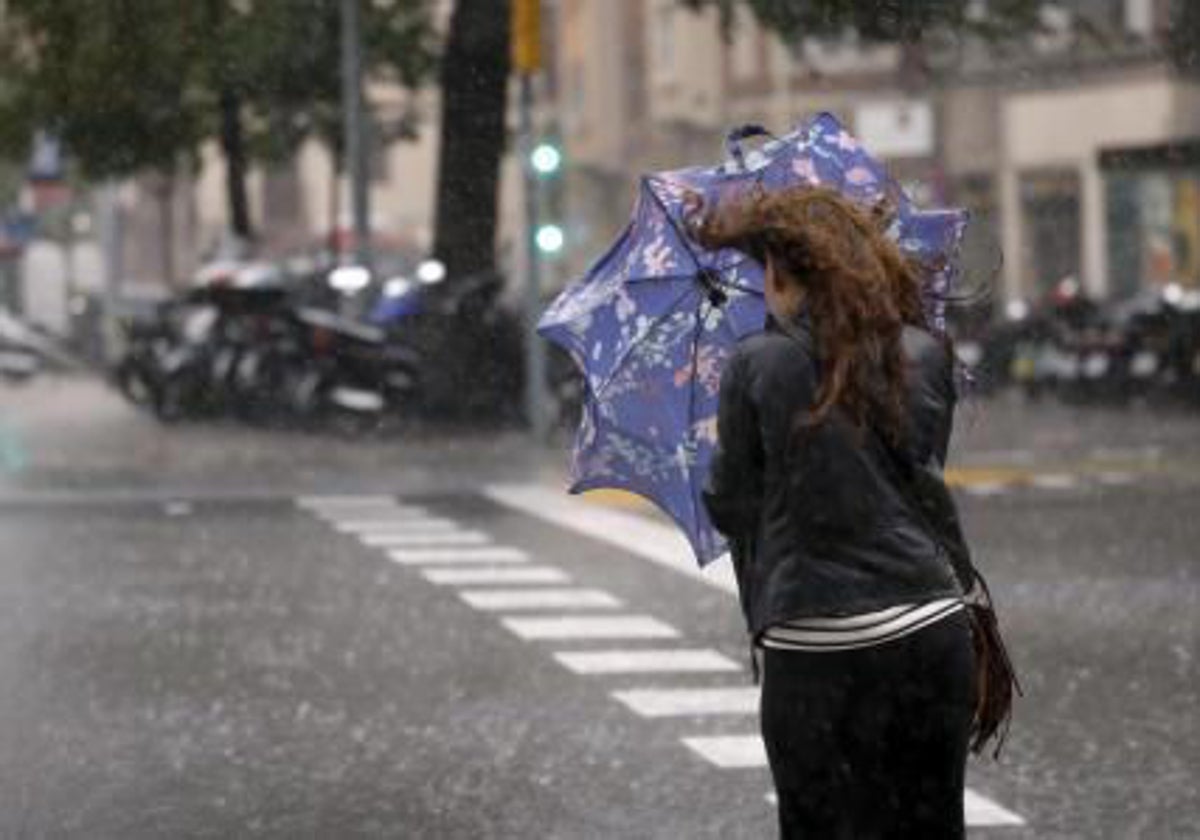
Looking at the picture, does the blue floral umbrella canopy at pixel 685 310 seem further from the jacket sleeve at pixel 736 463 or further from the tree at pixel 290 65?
the tree at pixel 290 65

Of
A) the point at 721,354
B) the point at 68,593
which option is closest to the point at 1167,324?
the point at 68,593

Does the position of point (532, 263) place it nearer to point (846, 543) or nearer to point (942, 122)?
point (846, 543)

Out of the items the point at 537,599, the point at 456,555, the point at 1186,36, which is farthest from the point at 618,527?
the point at 1186,36

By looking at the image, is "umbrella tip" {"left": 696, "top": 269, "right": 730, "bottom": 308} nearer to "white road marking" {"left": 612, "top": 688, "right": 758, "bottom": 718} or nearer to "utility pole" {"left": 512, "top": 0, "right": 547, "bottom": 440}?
"white road marking" {"left": 612, "top": 688, "right": 758, "bottom": 718}

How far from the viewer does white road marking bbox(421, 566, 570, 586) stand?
14273 mm

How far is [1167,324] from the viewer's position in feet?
95.6

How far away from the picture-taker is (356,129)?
28000 millimetres

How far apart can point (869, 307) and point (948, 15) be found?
56.5ft

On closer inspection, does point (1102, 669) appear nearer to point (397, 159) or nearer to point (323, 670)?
point (323, 670)

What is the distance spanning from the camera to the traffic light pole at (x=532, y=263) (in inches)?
946

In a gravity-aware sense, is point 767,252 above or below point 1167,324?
above

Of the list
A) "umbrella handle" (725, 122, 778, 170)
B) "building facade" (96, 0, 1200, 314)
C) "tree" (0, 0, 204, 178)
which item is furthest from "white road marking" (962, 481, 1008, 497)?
"umbrella handle" (725, 122, 778, 170)

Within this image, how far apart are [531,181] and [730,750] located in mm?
15018

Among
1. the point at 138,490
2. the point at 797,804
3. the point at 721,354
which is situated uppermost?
the point at 721,354
